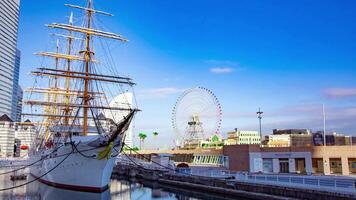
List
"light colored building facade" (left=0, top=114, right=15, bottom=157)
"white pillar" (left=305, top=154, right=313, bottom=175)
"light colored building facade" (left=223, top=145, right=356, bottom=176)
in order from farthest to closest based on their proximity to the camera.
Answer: "light colored building facade" (left=0, top=114, right=15, bottom=157) → "white pillar" (left=305, top=154, right=313, bottom=175) → "light colored building facade" (left=223, top=145, right=356, bottom=176)

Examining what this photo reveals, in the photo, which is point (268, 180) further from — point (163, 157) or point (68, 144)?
point (163, 157)

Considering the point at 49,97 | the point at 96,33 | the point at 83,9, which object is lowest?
the point at 49,97

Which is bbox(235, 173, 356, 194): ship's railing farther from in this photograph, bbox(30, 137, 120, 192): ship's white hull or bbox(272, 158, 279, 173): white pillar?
bbox(30, 137, 120, 192): ship's white hull

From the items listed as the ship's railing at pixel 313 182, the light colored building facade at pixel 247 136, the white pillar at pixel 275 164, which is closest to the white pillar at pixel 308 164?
the white pillar at pixel 275 164

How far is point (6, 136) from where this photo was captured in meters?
182

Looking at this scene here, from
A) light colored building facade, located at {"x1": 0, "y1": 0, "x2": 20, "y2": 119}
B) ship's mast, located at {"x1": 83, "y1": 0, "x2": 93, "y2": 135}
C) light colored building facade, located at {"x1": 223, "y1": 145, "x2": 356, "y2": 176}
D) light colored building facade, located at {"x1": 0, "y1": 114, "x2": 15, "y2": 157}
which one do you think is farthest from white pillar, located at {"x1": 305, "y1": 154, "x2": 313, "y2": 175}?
light colored building facade, located at {"x1": 0, "y1": 0, "x2": 20, "y2": 119}

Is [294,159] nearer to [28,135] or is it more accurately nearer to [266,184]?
[266,184]

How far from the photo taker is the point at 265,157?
4688cm

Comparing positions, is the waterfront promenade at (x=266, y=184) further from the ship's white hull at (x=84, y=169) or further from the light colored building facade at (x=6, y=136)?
the light colored building facade at (x=6, y=136)

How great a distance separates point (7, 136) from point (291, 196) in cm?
18296

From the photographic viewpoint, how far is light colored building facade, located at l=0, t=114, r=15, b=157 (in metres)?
176

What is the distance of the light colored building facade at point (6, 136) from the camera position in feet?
578

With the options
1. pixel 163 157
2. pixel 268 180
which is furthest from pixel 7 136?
pixel 268 180

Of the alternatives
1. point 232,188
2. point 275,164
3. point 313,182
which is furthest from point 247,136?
point 313,182
